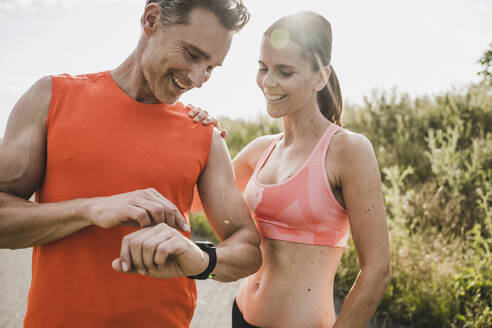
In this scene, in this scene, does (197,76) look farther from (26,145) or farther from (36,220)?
(36,220)

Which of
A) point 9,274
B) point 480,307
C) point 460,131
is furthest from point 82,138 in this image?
point 460,131

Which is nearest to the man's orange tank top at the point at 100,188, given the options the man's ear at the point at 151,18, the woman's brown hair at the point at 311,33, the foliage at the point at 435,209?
the man's ear at the point at 151,18

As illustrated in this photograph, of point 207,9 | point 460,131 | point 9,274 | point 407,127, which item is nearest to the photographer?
point 207,9

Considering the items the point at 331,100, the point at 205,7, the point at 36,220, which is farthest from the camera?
the point at 331,100

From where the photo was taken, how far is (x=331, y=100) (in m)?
2.19

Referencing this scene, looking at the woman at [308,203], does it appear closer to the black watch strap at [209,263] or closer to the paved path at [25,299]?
the black watch strap at [209,263]

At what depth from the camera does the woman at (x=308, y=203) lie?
164 centimetres

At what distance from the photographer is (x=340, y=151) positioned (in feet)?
5.71

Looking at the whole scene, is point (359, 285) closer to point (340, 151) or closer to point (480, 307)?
point (340, 151)

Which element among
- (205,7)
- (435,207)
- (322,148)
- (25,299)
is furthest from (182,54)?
(435,207)

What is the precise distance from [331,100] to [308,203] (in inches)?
30.1

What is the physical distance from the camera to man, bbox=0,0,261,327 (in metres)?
1.39

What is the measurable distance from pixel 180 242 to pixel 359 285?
2.89 ft

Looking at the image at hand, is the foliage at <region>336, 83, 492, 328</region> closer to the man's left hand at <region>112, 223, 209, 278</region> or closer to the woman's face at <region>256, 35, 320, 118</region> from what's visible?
the woman's face at <region>256, 35, 320, 118</region>
